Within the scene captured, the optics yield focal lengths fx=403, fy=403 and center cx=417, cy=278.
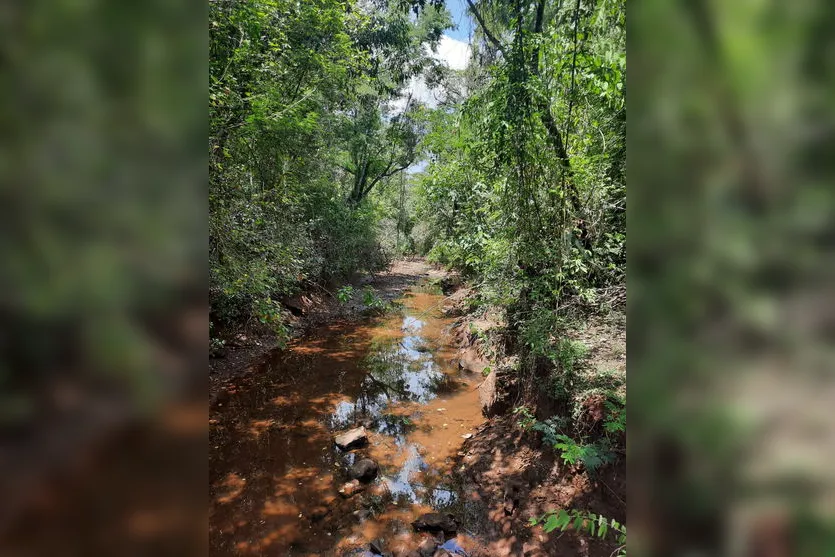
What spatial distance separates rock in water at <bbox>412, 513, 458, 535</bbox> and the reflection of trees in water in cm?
199

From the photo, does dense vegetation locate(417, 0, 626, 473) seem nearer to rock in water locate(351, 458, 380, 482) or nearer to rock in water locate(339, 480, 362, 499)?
rock in water locate(351, 458, 380, 482)

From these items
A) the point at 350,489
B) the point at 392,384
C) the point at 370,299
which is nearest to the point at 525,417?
the point at 350,489

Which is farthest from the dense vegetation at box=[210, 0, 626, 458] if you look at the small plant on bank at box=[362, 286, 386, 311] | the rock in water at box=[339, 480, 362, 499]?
the rock in water at box=[339, 480, 362, 499]

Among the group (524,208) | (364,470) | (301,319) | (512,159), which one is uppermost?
(512,159)

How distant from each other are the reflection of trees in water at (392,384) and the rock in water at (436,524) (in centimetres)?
199

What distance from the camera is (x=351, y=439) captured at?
566cm

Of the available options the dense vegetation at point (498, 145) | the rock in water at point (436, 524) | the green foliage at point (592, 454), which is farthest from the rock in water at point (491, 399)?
the green foliage at point (592, 454)

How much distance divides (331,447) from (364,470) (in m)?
0.86

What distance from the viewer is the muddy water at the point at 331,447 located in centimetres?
416

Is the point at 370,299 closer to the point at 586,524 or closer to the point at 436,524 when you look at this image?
the point at 436,524
